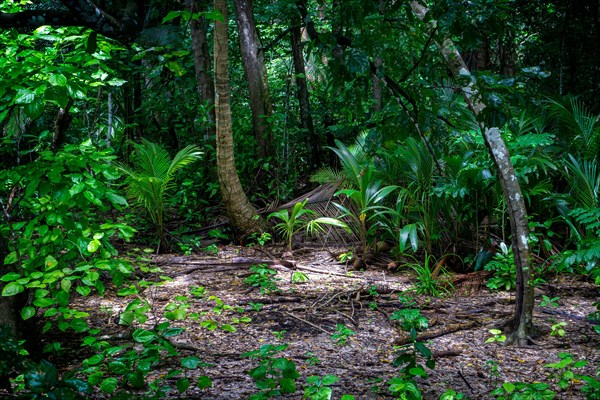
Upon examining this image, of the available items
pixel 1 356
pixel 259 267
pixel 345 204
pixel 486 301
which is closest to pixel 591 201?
pixel 486 301

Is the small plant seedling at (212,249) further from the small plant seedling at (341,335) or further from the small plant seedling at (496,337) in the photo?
the small plant seedling at (496,337)

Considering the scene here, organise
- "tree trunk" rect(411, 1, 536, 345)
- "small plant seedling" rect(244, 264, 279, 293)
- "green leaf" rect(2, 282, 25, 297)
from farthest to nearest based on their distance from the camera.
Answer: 1. "small plant seedling" rect(244, 264, 279, 293)
2. "tree trunk" rect(411, 1, 536, 345)
3. "green leaf" rect(2, 282, 25, 297)

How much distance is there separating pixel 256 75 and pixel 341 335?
4.69 meters

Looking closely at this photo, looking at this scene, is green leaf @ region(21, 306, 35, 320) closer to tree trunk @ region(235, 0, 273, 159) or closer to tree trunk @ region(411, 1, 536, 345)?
tree trunk @ region(411, 1, 536, 345)

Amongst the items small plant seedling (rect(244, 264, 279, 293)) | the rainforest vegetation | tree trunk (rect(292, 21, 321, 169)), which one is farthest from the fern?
tree trunk (rect(292, 21, 321, 169))

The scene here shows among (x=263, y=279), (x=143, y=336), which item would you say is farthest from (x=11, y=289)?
(x=263, y=279)

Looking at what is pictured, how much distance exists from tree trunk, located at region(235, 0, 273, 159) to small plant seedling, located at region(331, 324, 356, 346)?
4.18 meters

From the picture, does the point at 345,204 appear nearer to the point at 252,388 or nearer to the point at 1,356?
the point at 252,388

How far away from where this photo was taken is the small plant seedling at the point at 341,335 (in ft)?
12.0

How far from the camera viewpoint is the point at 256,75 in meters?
7.46

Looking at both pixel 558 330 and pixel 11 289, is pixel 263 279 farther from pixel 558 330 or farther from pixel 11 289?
pixel 11 289

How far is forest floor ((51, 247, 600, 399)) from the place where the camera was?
10.2 ft

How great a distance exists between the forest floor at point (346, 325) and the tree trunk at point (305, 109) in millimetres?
3195

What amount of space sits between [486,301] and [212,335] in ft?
7.63
